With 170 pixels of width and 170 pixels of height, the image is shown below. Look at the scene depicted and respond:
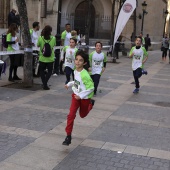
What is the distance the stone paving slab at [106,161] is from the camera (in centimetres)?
491

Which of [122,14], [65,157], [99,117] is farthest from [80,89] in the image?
[122,14]

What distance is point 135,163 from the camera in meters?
5.11

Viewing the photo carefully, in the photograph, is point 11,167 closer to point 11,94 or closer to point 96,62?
point 11,94

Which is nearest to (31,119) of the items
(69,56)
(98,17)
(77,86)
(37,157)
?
(77,86)

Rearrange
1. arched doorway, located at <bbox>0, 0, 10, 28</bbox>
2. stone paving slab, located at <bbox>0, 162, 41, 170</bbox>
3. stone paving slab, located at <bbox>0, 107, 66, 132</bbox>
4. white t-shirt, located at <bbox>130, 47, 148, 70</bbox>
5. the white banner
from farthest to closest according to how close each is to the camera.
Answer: arched doorway, located at <bbox>0, 0, 10, 28</bbox> → the white banner → white t-shirt, located at <bbox>130, 47, 148, 70</bbox> → stone paving slab, located at <bbox>0, 107, 66, 132</bbox> → stone paving slab, located at <bbox>0, 162, 41, 170</bbox>

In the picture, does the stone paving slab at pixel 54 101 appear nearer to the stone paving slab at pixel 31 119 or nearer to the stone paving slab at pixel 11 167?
the stone paving slab at pixel 31 119

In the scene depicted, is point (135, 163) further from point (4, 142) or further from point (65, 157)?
point (4, 142)

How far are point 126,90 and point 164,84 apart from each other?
249 centimetres

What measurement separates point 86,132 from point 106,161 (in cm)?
144

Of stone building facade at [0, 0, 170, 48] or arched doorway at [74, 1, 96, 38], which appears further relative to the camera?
arched doorway at [74, 1, 96, 38]

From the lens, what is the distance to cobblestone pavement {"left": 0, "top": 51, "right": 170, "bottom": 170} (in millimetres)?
5078

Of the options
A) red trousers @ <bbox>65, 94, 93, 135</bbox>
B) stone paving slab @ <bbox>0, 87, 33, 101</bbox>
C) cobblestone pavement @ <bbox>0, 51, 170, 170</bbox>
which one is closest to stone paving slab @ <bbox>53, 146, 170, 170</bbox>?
cobblestone pavement @ <bbox>0, 51, 170, 170</bbox>

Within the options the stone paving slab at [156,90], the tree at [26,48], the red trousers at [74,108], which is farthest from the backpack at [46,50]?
the red trousers at [74,108]

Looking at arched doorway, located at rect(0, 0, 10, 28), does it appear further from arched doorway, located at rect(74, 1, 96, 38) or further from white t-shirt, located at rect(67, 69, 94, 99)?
white t-shirt, located at rect(67, 69, 94, 99)
